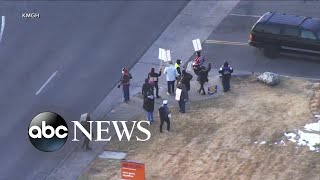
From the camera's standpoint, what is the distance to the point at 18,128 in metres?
29.4

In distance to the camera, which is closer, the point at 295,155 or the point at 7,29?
the point at 295,155

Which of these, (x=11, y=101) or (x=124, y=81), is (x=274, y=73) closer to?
(x=124, y=81)

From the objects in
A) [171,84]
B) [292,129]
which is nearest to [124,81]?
[171,84]

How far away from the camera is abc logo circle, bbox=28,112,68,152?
93.7ft

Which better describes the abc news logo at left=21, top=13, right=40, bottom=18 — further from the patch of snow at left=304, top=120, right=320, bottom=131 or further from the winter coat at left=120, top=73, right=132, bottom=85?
the patch of snow at left=304, top=120, right=320, bottom=131

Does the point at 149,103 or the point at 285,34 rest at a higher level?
the point at 285,34

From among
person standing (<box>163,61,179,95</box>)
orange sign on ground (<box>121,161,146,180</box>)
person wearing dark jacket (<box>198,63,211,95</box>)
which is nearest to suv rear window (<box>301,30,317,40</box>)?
person wearing dark jacket (<box>198,63,211,95</box>)

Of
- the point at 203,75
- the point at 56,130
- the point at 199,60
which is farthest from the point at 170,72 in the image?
the point at 56,130

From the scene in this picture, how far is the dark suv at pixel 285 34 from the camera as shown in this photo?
3325cm

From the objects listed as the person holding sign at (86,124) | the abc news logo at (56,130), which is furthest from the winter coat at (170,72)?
the person holding sign at (86,124)

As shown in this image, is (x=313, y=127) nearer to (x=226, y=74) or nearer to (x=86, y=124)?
(x=226, y=74)

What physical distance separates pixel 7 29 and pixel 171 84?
9178mm

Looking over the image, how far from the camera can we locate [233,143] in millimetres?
27891

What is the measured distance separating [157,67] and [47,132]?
725 centimetres
